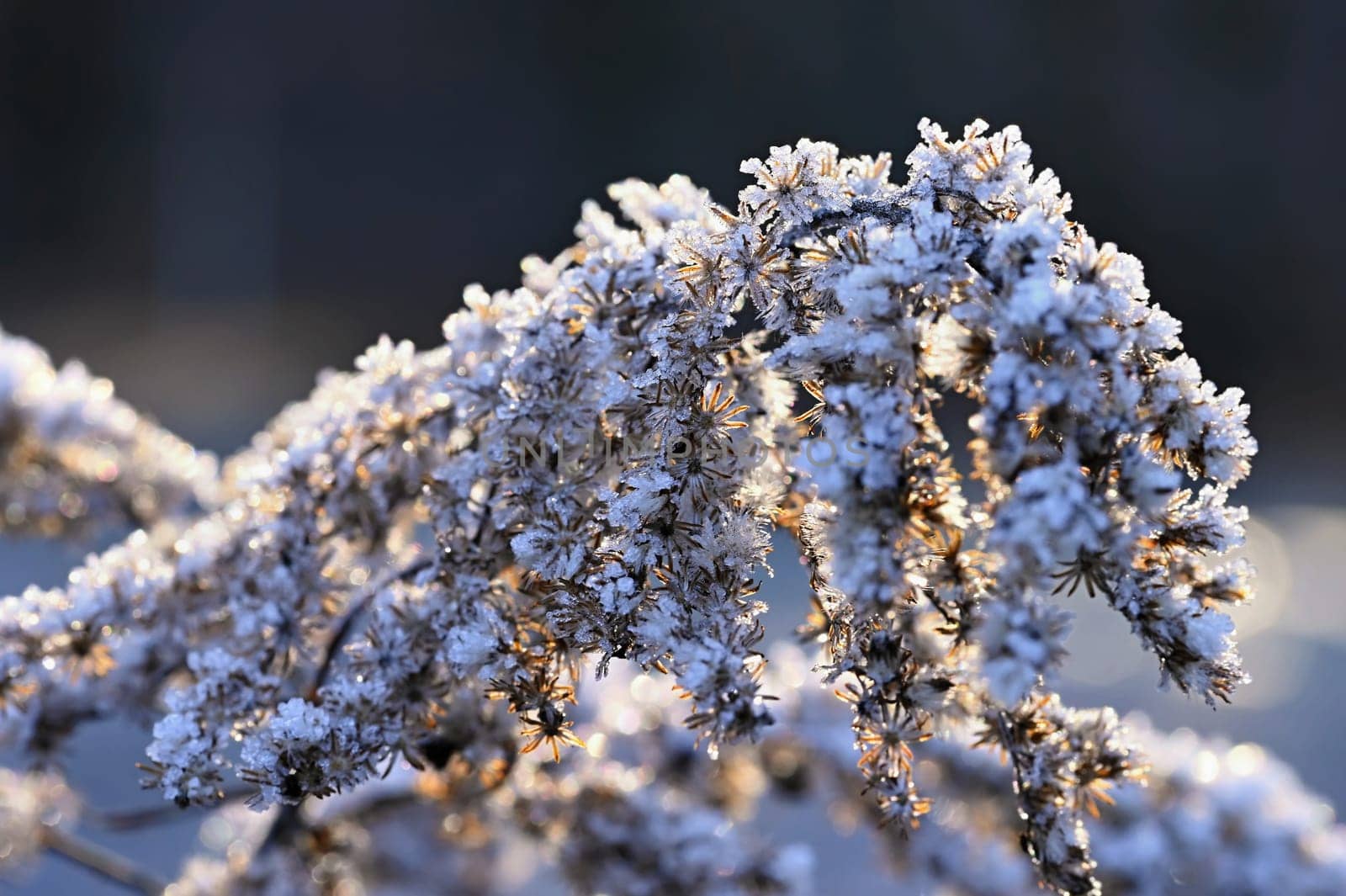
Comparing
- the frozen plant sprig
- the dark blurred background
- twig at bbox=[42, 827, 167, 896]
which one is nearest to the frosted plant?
twig at bbox=[42, 827, 167, 896]

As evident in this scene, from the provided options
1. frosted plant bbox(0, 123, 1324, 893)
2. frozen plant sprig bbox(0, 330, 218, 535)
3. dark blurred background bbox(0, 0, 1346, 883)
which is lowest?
frosted plant bbox(0, 123, 1324, 893)

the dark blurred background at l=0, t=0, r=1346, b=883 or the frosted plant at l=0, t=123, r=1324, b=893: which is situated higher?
the dark blurred background at l=0, t=0, r=1346, b=883

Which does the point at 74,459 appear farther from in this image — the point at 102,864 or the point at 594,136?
the point at 594,136

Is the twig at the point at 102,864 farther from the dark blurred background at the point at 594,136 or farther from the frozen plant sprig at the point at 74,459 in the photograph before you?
the dark blurred background at the point at 594,136

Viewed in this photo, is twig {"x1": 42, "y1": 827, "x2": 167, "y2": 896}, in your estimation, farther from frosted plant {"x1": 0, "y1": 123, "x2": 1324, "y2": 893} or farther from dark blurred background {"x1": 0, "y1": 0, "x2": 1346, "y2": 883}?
dark blurred background {"x1": 0, "y1": 0, "x2": 1346, "y2": 883}

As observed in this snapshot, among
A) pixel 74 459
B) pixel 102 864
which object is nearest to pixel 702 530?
pixel 102 864

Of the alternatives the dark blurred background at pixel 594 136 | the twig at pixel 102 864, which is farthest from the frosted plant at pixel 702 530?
the dark blurred background at pixel 594 136

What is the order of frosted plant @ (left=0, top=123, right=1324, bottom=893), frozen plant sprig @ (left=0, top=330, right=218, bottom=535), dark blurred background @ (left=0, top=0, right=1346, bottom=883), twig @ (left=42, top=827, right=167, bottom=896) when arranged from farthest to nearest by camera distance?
1. dark blurred background @ (left=0, top=0, right=1346, bottom=883)
2. frozen plant sprig @ (left=0, top=330, right=218, bottom=535)
3. twig @ (left=42, top=827, right=167, bottom=896)
4. frosted plant @ (left=0, top=123, right=1324, bottom=893)
